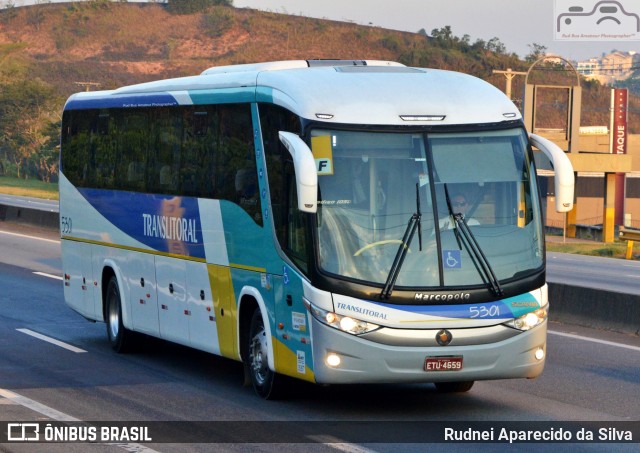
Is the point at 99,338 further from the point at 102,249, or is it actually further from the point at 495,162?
the point at 495,162

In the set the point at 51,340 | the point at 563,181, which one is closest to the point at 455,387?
the point at 563,181

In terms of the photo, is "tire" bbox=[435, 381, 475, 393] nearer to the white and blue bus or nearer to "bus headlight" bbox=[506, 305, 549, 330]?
the white and blue bus

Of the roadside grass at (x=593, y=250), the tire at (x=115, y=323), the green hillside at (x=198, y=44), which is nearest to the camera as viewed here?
the tire at (x=115, y=323)

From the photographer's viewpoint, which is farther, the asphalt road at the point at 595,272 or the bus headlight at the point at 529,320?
the asphalt road at the point at 595,272

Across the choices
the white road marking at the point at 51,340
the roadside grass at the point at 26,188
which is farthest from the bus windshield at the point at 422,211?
the roadside grass at the point at 26,188

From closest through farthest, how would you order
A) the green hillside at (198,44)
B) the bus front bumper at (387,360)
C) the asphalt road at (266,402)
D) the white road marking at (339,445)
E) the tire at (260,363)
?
the white road marking at (339,445), the asphalt road at (266,402), the bus front bumper at (387,360), the tire at (260,363), the green hillside at (198,44)

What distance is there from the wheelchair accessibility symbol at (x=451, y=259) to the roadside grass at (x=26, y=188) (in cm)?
5726

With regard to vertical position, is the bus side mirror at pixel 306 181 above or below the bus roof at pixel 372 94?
below

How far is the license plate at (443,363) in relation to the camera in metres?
10.5

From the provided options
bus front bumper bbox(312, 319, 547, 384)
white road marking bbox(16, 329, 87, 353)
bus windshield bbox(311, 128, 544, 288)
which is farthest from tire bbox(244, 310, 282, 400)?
white road marking bbox(16, 329, 87, 353)

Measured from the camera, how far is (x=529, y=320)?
10.9 meters

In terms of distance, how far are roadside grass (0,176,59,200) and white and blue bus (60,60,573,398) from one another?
5535 centimetres

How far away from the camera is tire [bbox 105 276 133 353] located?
50.0 ft

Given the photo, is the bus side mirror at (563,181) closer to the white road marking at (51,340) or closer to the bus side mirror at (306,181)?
the bus side mirror at (306,181)
